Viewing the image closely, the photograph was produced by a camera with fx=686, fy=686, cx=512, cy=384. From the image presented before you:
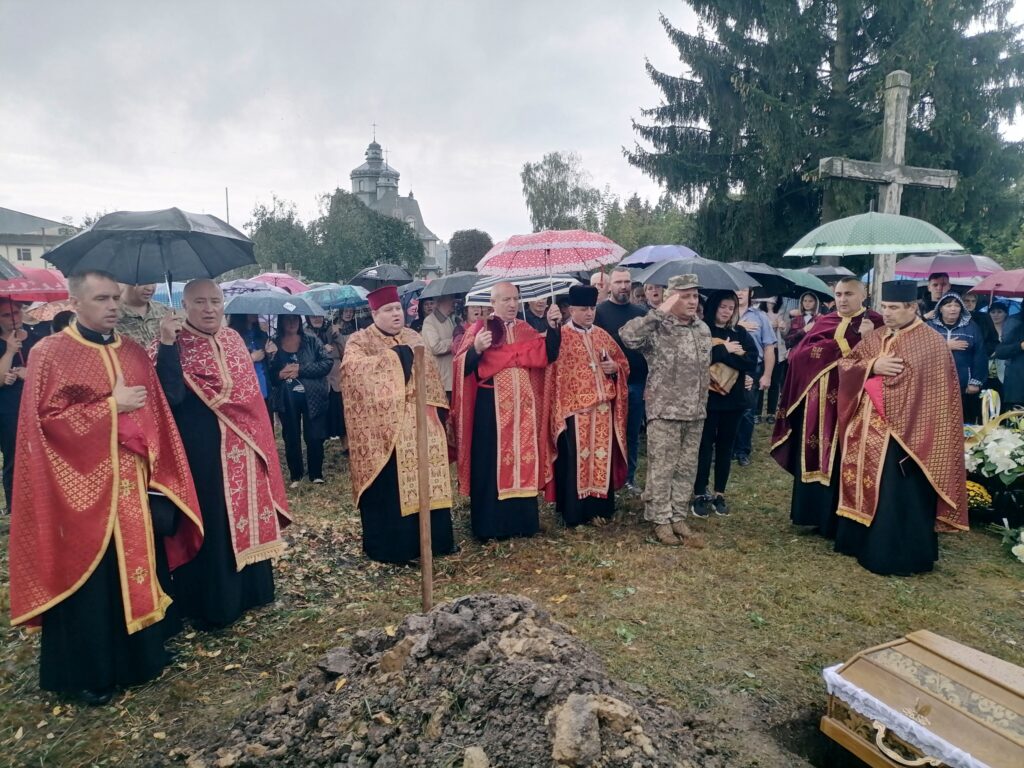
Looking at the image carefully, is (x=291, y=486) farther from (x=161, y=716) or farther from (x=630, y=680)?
(x=630, y=680)

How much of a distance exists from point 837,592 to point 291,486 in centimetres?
550

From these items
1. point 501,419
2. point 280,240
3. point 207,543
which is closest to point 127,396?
point 207,543

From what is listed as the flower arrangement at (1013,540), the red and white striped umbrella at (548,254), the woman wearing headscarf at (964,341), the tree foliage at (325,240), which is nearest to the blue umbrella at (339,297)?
the red and white striped umbrella at (548,254)

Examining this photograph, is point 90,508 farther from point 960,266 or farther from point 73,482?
point 960,266

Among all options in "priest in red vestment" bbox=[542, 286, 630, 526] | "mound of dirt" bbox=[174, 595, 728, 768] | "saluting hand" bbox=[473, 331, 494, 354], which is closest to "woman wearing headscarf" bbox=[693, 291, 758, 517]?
"priest in red vestment" bbox=[542, 286, 630, 526]

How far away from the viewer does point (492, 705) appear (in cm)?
281

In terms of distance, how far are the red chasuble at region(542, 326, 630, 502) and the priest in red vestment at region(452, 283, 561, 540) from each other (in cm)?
18

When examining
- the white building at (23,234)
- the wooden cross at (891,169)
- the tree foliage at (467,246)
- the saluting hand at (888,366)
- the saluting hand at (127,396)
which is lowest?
the saluting hand at (888,366)

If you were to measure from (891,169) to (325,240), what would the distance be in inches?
1236

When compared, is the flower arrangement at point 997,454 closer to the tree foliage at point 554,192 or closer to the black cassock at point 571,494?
the black cassock at point 571,494

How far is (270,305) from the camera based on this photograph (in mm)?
6902

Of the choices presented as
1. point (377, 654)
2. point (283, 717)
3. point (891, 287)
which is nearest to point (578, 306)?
point (891, 287)

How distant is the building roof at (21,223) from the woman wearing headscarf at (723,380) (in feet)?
202

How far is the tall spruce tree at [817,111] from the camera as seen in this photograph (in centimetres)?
1548
